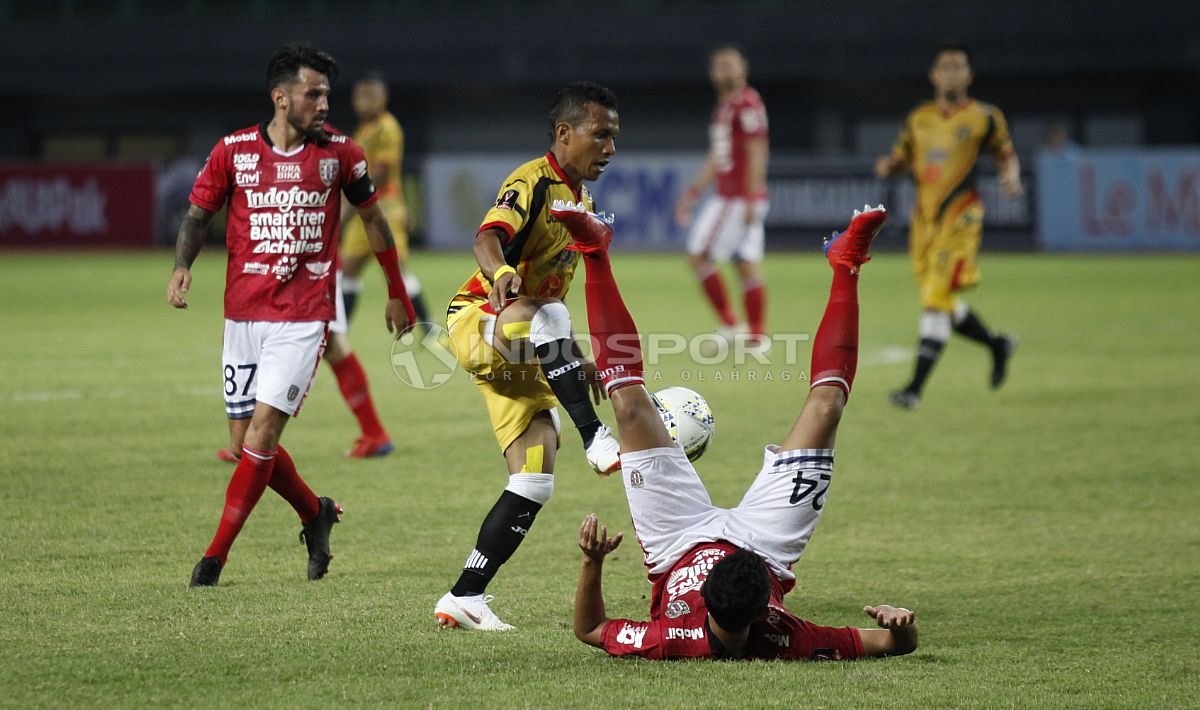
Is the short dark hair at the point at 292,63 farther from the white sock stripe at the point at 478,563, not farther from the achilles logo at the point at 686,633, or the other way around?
the achilles logo at the point at 686,633

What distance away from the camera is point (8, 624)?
5004 millimetres

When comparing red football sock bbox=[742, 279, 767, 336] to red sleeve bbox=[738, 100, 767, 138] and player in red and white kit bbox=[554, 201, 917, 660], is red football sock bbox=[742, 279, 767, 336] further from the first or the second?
player in red and white kit bbox=[554, 201, 917, 660]

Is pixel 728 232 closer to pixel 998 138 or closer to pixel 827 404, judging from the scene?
pixel 998 138

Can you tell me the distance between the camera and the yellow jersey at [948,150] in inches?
424

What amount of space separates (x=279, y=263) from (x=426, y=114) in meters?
28.5

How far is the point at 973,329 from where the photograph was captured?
10891 mm

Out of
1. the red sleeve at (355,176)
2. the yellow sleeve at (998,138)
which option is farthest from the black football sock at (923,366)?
the red sleeve at (355,176)

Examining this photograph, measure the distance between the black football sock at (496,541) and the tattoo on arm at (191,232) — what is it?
1637 millimetres

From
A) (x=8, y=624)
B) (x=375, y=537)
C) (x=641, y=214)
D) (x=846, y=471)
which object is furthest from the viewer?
(x=641, y=214)

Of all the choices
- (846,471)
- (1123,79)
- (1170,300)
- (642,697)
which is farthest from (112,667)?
(1123,79)

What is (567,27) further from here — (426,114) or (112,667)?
(112,667)

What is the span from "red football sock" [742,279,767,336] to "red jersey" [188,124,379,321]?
799 centimetres

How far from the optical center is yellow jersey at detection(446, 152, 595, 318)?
5289mm

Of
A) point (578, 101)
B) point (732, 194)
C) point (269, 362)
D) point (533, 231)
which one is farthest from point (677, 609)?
point (732, 194)
